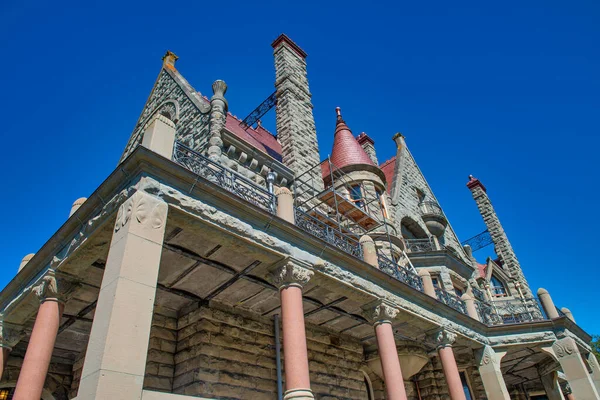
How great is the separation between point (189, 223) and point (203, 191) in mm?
701

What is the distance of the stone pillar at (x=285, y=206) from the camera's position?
33.4ft

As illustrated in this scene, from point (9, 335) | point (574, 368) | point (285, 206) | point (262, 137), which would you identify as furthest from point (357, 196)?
point (9, 335)

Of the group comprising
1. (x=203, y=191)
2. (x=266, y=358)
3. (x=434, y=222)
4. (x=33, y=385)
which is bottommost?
(x=33, y=385)

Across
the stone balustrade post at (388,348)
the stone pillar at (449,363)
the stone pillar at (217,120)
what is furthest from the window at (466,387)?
the stone pillar at (217,120)

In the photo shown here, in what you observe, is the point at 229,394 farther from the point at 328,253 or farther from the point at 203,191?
the point at 203,191

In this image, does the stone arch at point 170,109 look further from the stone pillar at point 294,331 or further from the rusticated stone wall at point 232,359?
the stone pillar at point 294,331

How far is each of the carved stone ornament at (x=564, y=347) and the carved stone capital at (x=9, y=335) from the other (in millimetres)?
18952

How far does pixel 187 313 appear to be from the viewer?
12.0 meters

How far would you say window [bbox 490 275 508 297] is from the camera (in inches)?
1218

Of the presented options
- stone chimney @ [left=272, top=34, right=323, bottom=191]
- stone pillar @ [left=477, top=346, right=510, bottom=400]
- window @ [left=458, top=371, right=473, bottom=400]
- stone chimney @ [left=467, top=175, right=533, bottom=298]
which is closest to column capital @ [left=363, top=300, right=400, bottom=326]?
stone pillar @ [left=477, top=346, right=510, bottom=400]

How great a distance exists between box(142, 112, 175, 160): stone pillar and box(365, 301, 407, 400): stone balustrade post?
7.21 metres

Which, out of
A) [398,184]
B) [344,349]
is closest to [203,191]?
[344,349]

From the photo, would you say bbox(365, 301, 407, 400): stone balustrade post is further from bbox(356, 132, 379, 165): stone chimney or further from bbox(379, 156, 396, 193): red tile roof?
bbox(356, 132, 379, 165): stone chimney

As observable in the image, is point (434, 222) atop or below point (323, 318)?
atop
